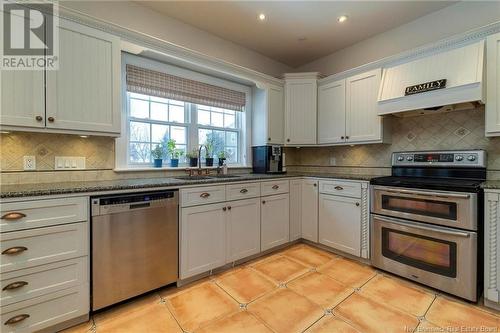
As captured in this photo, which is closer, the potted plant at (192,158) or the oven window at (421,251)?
the oven window at (421,251)

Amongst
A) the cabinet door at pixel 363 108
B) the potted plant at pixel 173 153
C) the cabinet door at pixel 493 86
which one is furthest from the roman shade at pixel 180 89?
the cabinet door at pixel 493 86

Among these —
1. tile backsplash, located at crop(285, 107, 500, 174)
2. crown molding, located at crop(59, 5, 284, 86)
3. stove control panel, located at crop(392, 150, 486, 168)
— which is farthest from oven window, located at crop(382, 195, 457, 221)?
crown molding, located at crop(59, 5, 284, 86)

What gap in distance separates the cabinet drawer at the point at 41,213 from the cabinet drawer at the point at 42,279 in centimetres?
28

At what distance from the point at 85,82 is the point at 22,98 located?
411 millimetres

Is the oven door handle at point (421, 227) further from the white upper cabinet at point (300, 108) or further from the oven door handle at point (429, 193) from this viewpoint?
the white upper cabinet at point (300, 108)

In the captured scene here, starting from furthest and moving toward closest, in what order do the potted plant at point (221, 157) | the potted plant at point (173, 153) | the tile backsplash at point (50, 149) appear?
the potted plant at point (221, 157) → the potted plant at point (173, 153) → the tile backsplash at point (50, 149)

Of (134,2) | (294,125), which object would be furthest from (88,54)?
(294,125)

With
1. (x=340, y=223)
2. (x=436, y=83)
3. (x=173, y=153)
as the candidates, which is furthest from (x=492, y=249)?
(x=173, y=153)

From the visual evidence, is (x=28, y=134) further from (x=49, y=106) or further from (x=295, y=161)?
(x=295, y=161)

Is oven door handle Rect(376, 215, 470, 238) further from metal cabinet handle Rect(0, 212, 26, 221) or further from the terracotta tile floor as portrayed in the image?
metal cabinet handle Rect(0, 212, 26, 221)

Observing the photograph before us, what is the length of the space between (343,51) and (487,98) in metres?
1.91

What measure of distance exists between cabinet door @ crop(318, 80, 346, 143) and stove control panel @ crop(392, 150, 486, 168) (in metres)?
0.70

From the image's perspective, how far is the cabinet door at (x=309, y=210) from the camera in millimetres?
2994

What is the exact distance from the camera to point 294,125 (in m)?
3.41
